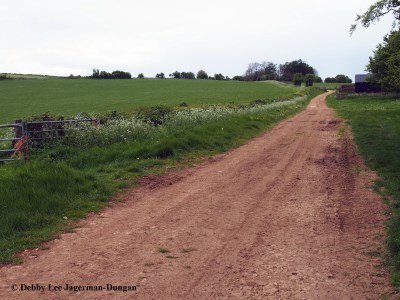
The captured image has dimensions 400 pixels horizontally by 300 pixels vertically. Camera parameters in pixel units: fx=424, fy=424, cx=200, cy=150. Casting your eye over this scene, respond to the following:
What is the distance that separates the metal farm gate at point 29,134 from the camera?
11930mm

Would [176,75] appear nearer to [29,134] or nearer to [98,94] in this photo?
[98,94]

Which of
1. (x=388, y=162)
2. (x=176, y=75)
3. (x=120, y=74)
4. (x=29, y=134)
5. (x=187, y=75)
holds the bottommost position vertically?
(x=388, y=162)

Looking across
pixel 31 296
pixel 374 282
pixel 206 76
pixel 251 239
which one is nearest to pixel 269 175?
pixel 251 239

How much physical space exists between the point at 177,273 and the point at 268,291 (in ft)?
3.54

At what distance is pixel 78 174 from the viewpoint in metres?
8.92

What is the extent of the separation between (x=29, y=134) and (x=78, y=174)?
4810mm

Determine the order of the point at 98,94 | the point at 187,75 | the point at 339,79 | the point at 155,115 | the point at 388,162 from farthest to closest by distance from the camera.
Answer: the point at 339,79 → the point at 187,75 → the point at 98,94 → the point at 155,115 → the point at 388,162

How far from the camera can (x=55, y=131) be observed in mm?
13258

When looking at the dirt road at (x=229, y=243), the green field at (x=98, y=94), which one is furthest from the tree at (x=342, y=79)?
the dirt road at (x=229, y=243)

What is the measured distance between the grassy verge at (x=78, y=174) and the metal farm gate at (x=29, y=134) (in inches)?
19.8

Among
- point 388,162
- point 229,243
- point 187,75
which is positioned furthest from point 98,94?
point 187,75

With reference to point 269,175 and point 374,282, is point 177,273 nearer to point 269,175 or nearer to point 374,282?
point 374,282

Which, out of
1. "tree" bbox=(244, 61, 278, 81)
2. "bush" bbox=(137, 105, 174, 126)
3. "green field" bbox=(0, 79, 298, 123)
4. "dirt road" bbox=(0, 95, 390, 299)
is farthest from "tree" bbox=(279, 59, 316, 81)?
"dirt road" bbox=(0, 95, 390, 299)

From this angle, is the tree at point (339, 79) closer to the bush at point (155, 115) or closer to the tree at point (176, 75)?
the tree at point (176, 75)
